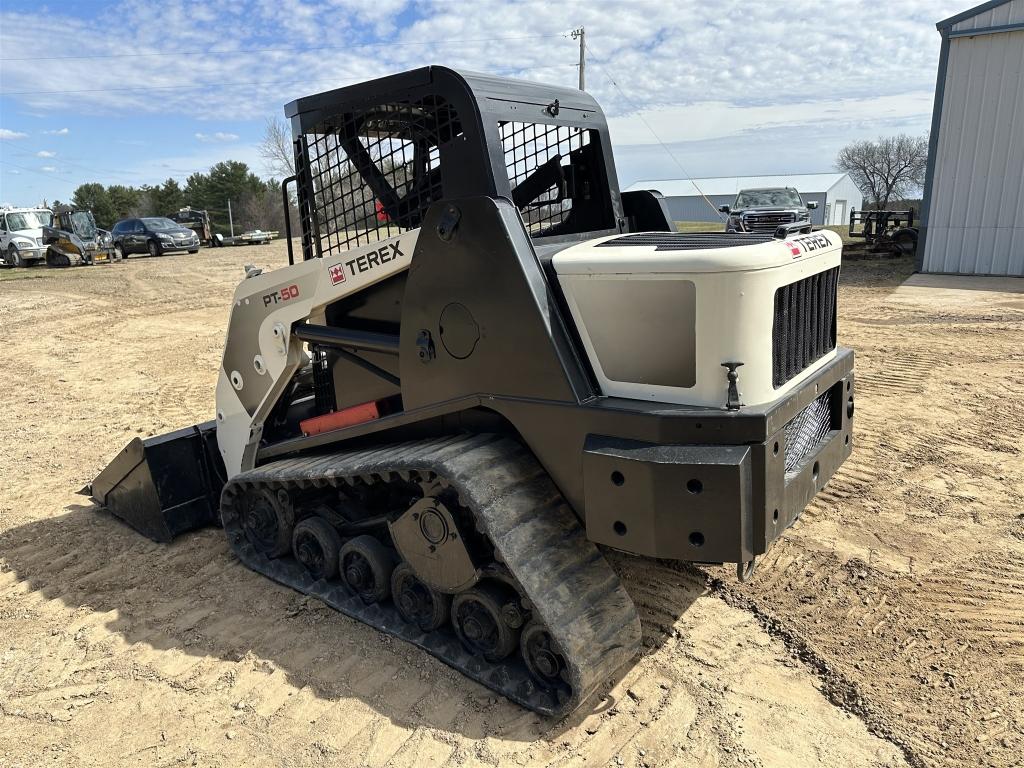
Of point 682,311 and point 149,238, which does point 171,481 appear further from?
point 149,238

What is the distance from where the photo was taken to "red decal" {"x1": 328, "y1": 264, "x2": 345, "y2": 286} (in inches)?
154

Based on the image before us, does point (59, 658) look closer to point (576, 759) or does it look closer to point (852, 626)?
point (576, 759)

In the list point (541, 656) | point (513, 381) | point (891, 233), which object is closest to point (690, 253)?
point (513, 381)

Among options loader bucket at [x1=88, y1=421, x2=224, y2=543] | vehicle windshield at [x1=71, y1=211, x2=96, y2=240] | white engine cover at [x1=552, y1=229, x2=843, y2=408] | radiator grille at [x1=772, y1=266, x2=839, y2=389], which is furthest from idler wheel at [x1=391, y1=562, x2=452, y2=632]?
vehicle windshield at [x1=71, y1=211, x2=96, y2=240]

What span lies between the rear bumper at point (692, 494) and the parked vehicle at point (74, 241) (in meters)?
27.0

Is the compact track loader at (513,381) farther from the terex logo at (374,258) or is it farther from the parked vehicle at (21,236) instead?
the parked vehicle at (21,236)

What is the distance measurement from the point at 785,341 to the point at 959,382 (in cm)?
585

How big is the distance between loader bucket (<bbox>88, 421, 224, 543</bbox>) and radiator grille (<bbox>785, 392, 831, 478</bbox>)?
3.57 metres

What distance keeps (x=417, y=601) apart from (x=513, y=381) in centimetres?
123

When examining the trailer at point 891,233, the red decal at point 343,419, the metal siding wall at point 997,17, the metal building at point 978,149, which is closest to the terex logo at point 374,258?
the red decal at point 343,419

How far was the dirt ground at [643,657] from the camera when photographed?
306 centimetres

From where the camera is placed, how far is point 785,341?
3.21 meters

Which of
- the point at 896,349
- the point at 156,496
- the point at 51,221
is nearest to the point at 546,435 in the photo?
the point at 156,496

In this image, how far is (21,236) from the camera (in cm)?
2598
